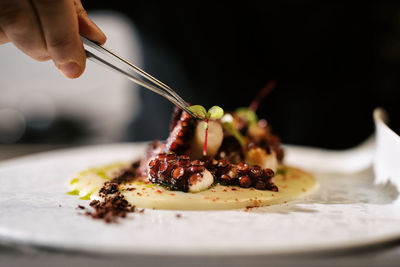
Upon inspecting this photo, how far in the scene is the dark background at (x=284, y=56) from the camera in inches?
143

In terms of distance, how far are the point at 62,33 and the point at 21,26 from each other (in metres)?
0.13

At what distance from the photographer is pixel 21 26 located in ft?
3.59

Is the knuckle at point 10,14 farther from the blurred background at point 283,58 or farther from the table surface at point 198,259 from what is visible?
the blurred background at point 283,58

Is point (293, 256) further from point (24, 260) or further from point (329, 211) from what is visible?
point (24, 260)

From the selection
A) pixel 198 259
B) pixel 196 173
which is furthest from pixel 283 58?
pixel 198 259

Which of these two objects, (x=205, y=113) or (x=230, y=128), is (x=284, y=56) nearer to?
(x=230, y=128)

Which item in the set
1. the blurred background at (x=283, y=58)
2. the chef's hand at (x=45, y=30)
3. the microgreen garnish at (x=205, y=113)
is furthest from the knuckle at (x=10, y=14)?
the blurred background at (x=283, y=58)

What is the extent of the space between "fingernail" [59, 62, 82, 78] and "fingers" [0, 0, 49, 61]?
3.4 inches

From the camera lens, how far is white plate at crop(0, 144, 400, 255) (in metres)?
0.83

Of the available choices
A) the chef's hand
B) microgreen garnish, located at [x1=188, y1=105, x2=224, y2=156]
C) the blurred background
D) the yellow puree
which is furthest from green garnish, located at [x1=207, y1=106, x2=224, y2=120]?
the blurred background

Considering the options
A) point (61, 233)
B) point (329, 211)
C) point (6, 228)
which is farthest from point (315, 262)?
point (6, 228)

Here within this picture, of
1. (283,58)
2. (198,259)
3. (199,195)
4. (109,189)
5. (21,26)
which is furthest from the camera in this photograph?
(283,58)

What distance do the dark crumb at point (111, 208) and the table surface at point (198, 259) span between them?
212mm

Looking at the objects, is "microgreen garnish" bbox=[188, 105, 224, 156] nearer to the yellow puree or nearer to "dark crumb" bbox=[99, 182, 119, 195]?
the yellow puree
